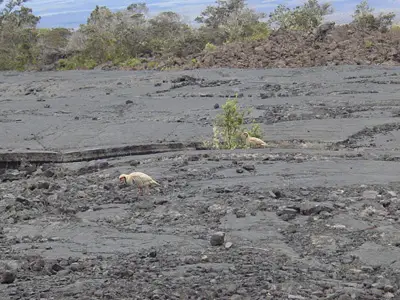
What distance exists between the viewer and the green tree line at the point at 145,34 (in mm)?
26922

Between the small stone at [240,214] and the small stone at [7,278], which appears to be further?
the small stone at [240,214]

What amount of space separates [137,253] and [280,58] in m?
16.4

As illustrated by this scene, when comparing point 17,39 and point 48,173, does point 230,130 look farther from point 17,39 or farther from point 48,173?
point 17,39

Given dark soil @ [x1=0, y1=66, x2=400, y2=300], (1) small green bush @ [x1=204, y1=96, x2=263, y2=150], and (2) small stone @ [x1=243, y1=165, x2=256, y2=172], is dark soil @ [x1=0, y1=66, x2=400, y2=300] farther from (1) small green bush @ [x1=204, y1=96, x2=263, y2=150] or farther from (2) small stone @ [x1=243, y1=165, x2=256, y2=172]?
(1) small green bush @ [x1=204, y1=96, x2=263, y2=150]

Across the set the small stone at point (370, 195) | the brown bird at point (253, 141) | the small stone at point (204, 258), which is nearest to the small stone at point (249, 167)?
the brown bird at point (253, 141)

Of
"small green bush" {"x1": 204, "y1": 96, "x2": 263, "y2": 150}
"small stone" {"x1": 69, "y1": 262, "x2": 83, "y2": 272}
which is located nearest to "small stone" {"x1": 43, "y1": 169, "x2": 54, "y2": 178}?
"small green bush" {"x1": 204, "y1": 96, "x2": 263, "y2": 150}

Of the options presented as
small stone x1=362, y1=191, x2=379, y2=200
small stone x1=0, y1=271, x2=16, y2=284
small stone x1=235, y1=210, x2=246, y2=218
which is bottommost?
small stone x1=362, y1=191, x2=379, y2=200

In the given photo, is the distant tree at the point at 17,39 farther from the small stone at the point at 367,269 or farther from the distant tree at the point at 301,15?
the small stone at the point at 367,269

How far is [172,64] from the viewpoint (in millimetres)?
22969

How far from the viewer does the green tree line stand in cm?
2692

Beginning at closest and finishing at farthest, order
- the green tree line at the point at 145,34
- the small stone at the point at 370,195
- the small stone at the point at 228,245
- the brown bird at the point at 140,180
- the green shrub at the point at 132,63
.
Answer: the small stone at the point at 228,245 → the small stone at the point at 370,195 → the brown bird at the point at 140,180 → the green shrub at the point at 132,63 → the green tree line at the point at 145,34

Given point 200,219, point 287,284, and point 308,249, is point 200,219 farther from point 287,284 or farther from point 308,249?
point 287,284

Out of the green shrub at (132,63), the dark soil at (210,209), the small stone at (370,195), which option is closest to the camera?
the dark soil at (210,209)

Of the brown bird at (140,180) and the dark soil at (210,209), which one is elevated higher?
the brown bird at (140,180)
